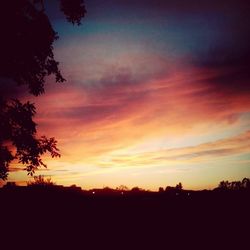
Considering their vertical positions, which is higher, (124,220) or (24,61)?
(24,61)

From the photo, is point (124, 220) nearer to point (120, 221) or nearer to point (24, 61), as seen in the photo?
point (120, 221)

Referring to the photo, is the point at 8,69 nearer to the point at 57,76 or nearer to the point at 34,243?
the point at 57,76

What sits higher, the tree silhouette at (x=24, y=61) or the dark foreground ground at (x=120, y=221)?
the tree silhouette at (x=24, y=61)

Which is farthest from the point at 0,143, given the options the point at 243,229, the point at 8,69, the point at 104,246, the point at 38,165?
the point at 243,229

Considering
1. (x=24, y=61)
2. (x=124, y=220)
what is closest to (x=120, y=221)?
(x=124, y=220)

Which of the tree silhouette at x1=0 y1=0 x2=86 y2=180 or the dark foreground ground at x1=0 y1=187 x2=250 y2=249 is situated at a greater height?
the tree silhouette at x1=0 y1=0 x2=86 y2=180

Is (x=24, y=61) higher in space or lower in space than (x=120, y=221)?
higher

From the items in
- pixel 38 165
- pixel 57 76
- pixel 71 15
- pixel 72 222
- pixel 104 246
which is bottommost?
pixel 104 246

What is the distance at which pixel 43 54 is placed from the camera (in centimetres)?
1027

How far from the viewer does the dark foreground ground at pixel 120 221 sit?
9484 mm

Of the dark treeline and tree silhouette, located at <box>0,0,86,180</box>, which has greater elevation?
tree silhouette, located at <box>0,0,86,180</box>

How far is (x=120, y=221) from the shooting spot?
10977 millimetres

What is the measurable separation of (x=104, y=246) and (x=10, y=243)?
2774 mm

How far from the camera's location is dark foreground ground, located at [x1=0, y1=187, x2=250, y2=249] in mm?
9484
